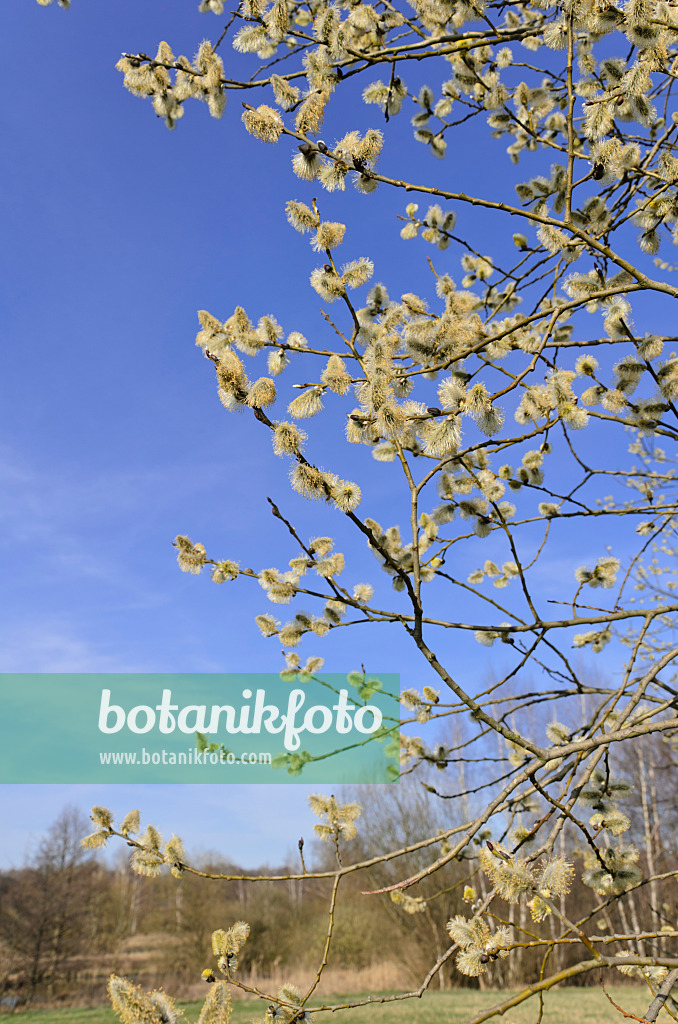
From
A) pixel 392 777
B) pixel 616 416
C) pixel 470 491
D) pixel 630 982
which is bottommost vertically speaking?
pixel 630 982

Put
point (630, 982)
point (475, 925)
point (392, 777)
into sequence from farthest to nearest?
point (630, 982) < point (392, 777) < point (475, 925)

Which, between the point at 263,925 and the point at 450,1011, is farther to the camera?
the point at 263,925

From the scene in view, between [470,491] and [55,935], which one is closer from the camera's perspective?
[470,491]

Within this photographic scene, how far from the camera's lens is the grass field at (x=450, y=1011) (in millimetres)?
9516

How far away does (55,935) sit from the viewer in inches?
551

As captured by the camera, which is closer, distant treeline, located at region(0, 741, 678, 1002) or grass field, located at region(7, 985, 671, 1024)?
grass field, located at region(7, 985, 671, 1024)

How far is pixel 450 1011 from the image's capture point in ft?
33.6

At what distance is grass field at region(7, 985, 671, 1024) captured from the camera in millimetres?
9516

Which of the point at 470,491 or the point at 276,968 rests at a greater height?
the point at 470,491

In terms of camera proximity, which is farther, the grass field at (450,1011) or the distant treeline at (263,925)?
the distant treeline at (263,925)

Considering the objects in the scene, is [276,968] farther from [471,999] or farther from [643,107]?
[643,107]

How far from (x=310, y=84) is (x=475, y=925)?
1834 millimetres

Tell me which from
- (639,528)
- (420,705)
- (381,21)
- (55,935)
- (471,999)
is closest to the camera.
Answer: (420,705)

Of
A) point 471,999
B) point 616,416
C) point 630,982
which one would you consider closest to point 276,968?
point 471,999
